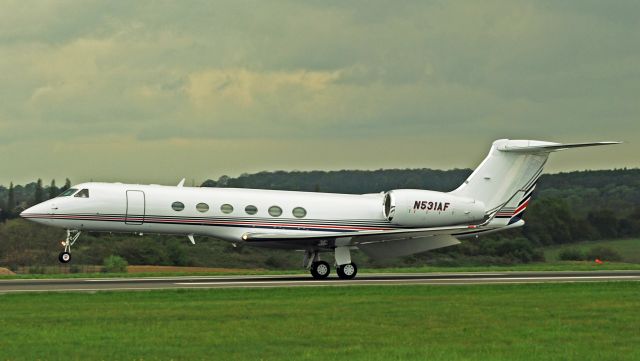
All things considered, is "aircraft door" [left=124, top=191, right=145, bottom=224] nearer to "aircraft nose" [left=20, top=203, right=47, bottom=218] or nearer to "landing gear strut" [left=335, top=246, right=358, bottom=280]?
"aircraft nose" [left=20, top=203, right=47, bottom=218]

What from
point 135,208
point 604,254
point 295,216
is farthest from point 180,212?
point 604,254

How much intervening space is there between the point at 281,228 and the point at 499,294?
1098 centimetres

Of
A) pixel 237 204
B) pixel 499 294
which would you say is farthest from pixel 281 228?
pixel 499 294

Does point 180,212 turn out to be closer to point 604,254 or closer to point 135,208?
point 135,208

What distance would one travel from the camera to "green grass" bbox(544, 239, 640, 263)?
2227 inches

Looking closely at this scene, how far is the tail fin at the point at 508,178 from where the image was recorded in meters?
40.9

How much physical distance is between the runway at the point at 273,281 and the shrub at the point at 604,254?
15.4 meters

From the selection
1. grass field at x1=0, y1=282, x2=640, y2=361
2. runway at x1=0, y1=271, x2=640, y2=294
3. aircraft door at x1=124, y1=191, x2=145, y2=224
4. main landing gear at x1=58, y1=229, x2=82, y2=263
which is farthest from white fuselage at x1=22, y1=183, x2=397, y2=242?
grass field at x1=0, y1=282, x2=640, y2=361

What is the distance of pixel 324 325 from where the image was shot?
20859mm

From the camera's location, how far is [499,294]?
28484 millimetres

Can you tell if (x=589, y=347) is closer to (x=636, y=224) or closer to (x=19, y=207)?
(x=636, y=224)

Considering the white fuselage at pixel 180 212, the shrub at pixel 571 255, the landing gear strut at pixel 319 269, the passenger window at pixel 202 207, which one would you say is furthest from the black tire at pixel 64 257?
the shrub at pixel 571 255

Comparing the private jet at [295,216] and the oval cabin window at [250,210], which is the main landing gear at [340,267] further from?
A: the oval cabin window at [250,210]

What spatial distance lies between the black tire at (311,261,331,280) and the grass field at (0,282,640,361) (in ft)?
25.7
